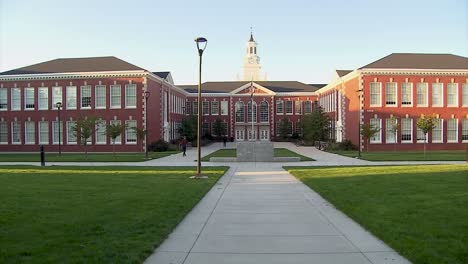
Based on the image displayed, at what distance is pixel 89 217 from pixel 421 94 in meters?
43.0

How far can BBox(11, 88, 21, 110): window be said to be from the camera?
4927 centimetres

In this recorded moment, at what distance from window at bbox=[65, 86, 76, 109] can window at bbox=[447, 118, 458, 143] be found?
37952 millimetres

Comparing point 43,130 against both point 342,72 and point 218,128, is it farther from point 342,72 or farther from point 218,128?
point 342,72

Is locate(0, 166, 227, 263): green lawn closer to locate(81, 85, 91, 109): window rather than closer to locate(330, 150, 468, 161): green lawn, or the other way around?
locate(330, 150, 468, 161): green lawn

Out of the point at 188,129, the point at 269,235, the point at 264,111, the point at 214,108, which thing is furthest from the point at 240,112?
the point at 269,235

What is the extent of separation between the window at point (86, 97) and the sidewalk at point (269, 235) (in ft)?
124

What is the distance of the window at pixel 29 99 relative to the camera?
1929 inches

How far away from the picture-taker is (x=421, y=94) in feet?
151

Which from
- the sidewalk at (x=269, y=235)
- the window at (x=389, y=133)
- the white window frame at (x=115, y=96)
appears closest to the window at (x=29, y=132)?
the white window frame at (x=115, y=96)

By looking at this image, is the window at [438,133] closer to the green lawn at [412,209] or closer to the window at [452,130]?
the window at [452,130]

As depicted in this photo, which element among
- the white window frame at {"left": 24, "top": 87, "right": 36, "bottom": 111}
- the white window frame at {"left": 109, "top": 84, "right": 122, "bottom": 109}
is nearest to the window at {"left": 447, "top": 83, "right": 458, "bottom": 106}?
the white window frame at {"left": 109, "top": 84, "right": 122, "bottom": 109}

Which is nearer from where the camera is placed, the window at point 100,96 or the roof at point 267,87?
the window at point 100,96

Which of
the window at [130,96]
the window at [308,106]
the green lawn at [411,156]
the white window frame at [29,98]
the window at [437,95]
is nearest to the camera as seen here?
the green lawn at [411,156]

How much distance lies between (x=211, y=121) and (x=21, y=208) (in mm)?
67454
